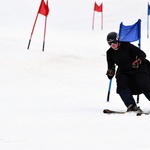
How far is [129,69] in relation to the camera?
543 cm

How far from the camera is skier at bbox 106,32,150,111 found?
525cm

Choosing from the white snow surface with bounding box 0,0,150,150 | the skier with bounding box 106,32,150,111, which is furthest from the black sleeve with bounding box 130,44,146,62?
the white snow surface with bounding box 0,0,150,150

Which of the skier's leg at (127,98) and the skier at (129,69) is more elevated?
the skier at (129,69)

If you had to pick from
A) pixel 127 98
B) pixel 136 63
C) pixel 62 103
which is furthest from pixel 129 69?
pixel 62 103

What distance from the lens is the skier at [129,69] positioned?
207 inches

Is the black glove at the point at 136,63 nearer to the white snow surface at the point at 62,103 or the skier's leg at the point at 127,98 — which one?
the skier's leg at the point at 127,98

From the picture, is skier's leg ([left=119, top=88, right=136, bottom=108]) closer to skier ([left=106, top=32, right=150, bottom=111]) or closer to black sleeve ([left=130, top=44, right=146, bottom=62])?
skier ([left=106, top=32, right=150, bottom=111])

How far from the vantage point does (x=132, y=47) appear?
5.41m

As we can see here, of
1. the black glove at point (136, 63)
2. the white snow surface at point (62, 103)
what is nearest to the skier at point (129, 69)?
the black glove at point (136, 63)

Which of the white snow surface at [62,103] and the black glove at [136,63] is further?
the black glove at [136,63]

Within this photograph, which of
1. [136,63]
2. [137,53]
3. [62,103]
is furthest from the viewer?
[62,103]

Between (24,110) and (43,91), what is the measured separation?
232 cm

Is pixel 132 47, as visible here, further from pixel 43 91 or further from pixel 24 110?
pixel 43 91

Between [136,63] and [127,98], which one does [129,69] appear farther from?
[127,98]
